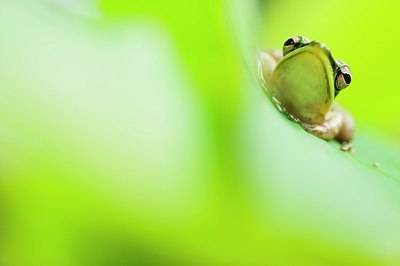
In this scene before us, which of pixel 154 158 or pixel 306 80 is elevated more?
pixel 306 80

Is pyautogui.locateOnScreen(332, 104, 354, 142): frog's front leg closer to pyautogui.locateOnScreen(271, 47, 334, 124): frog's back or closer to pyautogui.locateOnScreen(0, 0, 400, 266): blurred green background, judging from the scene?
pyautogui.locateOnScreen(271, 47, 334, 124): frog's back

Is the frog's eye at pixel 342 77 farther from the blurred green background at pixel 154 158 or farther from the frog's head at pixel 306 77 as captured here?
the blurred green background at pixel 154 158

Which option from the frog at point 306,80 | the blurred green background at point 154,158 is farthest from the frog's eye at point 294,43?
the blurred green background at point 154,158

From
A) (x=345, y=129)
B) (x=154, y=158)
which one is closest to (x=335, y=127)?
(x=345, y=129)

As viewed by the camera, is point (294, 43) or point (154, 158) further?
point (294, 43)

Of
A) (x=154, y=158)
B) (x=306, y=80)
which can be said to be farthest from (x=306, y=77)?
(x=154, y=158)

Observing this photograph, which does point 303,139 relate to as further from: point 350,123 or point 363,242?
point 350,123

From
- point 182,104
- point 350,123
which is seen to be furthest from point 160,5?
point 350,123

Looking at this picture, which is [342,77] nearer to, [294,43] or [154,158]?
[294,43]
